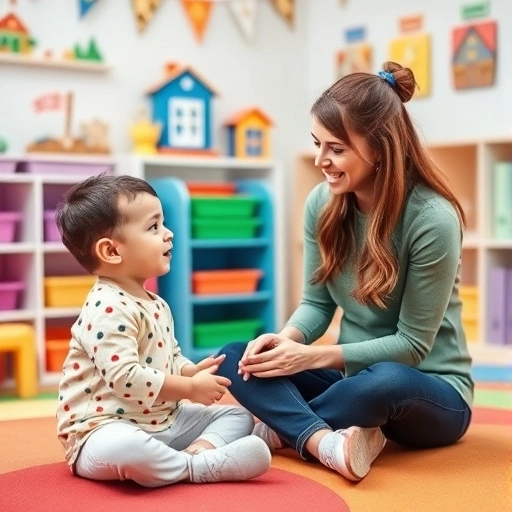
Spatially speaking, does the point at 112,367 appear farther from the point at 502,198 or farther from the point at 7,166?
the point at 502,198

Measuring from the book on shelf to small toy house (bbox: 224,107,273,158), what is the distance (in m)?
0.96

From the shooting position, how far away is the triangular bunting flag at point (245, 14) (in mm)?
3754

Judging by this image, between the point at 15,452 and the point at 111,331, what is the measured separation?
530 millimetres

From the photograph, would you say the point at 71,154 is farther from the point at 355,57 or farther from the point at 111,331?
the point at 111,331

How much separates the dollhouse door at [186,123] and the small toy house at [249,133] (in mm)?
168

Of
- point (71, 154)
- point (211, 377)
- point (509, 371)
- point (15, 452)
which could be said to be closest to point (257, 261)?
point (71, 154)

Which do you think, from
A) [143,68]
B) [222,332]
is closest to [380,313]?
[222,332]

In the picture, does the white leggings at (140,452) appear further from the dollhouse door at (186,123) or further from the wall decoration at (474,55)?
the wall decoration at (474,55)

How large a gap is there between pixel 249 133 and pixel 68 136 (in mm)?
808

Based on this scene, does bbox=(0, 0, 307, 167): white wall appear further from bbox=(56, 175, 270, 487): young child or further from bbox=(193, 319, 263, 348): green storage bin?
bbox=(56, 175, 270, 487): young child

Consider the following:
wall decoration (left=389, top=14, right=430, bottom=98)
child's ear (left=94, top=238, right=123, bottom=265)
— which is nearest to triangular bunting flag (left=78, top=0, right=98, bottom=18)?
wall decoration (left=389, top=14, right=430, bottom=98)

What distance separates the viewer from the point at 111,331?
4.96 feet

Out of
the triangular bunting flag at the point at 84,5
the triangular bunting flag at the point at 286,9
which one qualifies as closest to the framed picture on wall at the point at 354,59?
the triangular bunting flag at the point at 286,9

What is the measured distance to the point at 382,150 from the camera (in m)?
1.73
